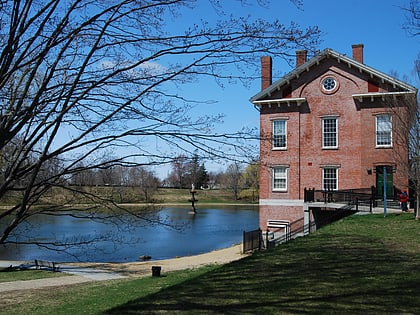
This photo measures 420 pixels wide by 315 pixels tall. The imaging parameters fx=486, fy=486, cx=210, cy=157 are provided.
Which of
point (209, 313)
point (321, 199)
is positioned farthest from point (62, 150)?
point (321, 199)

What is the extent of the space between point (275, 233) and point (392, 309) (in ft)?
80.1

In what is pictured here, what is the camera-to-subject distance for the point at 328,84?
3138cm

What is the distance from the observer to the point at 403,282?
8.94 metres

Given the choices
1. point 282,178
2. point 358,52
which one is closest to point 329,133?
point 282,178

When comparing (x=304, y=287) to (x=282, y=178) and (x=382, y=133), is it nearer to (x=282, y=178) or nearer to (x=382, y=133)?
(x=382, y=133)

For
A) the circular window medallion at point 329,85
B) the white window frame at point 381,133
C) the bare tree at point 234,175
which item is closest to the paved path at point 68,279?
the bare tree at point 234,175

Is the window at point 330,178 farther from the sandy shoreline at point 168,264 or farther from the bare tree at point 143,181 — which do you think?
the bare tree at point 143,181

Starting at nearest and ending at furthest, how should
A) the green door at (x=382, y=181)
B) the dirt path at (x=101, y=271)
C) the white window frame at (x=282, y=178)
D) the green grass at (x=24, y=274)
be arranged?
the dirt path at (x=101, y=271) → the green grass at (x=24, y=274) → the green door at (x=382, y=181) → the white window frame at (x=282, y=178)

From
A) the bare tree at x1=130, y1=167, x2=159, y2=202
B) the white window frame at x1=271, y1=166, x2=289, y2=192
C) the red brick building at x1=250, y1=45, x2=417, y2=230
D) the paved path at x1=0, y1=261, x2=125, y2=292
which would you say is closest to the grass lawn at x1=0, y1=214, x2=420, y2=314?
the bare tree at x1=130, y1=167, x2=159, y2=202

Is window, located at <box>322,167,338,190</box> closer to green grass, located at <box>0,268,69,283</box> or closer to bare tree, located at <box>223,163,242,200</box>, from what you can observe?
bare tree, located at <box>223,163,242,200</box>

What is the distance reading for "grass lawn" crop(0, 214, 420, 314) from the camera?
292 inches

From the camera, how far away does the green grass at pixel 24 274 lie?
2038 centimetres

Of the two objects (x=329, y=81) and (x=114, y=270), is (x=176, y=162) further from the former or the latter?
(x=329, y=81)

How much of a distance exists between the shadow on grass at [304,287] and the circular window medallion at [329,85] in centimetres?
1929
